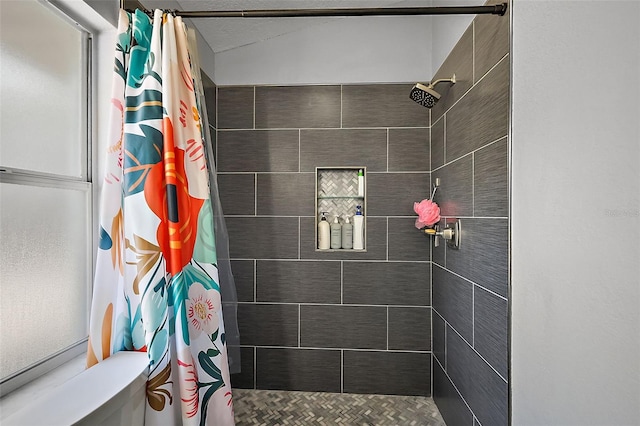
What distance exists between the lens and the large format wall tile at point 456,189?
169cm

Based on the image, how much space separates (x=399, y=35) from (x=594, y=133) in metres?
1.81

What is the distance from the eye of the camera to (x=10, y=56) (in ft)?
3.73

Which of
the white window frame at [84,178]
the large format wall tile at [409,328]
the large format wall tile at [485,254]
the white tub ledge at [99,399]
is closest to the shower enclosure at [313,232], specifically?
the large format wall tile at [409,328]

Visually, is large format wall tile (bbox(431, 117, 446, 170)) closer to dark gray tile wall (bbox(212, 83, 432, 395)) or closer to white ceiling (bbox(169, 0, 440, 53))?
dark gray tile wall (bbox(212, 83, 432, 395))

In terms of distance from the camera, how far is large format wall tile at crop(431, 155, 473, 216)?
1.69 m

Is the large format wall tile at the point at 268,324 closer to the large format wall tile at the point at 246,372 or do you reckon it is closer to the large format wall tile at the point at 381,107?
the large format wall tile at the point at 246,372

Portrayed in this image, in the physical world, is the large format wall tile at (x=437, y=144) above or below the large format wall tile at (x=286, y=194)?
above

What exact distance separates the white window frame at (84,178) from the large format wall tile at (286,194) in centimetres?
109

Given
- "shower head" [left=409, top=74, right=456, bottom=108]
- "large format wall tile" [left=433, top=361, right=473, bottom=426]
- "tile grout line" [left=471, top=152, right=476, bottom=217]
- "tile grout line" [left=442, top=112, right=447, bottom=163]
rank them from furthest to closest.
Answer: "tile grout line" [left=442, top=112, right=447, bottom=163]
"shower head" [left=409, top=74, right=456, bottom=108]
"large format wall tile" [left=433, top=361, right=473, bottom=426]
"tile grout line" [left=471, top=152, right=476, bottom=217]

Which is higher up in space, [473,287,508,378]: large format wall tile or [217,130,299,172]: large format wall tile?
[217,130,299,172]: large format wall tile

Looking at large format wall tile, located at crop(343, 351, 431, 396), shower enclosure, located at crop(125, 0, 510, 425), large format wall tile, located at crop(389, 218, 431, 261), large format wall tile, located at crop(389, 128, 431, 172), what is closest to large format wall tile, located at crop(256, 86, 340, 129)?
shower enclosure, located at crop(125, 0, 510, 425)

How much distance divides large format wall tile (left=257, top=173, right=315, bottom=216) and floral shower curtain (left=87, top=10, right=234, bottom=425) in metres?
1.01

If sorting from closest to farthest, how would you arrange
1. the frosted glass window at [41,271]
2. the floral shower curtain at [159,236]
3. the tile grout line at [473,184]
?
the frosted glass window at [41,271], the floral shower curtain at [159,236], the tile grout line at [473,184]

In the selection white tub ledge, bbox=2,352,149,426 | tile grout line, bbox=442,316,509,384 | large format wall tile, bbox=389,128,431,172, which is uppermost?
large format wall tile, bbox=389,128,431,172
